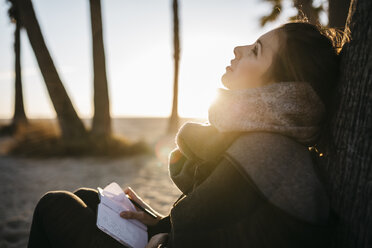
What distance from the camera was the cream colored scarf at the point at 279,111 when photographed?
3.57 ft

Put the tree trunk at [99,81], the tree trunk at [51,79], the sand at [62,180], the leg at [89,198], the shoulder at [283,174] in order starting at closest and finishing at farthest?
the shoulder at [283,174]
the leg at [89,198]
the sand at [62,180]
the tree trunk at [51,79]
the tree trunk at [99,81]

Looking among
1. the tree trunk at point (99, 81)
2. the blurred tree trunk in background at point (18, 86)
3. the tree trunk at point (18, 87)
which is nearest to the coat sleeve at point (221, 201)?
the tree trunk at point (99, 81)

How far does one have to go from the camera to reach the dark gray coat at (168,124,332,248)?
0.91 m

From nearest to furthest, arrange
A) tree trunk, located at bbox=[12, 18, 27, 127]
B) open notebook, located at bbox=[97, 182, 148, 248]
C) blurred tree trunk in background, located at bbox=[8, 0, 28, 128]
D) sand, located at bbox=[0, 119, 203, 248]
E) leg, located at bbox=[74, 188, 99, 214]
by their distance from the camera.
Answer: open notebook, located at bbox=[97, 182, 148, 248]
leg, located at bbox=[74, 188, 99, 214]
sand, located at bbox=[0, 119, 203, 248]
blurred tree trunk in background, located at bbox=[8, 0, 28, 128]
tree trunk, located at bbox=[12, 18, 27, 127]

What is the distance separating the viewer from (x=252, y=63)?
1306 mm

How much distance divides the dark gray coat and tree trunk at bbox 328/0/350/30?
4.24 feet

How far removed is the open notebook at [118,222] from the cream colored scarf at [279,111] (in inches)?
30.2

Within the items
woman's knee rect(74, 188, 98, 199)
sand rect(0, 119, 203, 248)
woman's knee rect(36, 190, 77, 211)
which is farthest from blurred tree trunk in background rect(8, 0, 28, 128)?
woman's knee rect(36, 190, 77, 211)

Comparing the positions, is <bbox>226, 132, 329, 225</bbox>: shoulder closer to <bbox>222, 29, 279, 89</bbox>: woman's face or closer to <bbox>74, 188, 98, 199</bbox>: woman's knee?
<bbox>222, 29, 279, 89</bbox>: woman's face

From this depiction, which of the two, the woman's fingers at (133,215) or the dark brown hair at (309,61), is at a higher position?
the dark brown hair at (309,61)

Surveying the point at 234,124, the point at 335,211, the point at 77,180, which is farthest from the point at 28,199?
the point at 335,211

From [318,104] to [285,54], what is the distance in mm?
299

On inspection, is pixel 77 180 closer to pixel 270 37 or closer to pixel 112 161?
pixel 112 161

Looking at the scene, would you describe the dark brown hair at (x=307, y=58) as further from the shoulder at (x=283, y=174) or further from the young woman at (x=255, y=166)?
the shoulder at (x=283, y=174)
